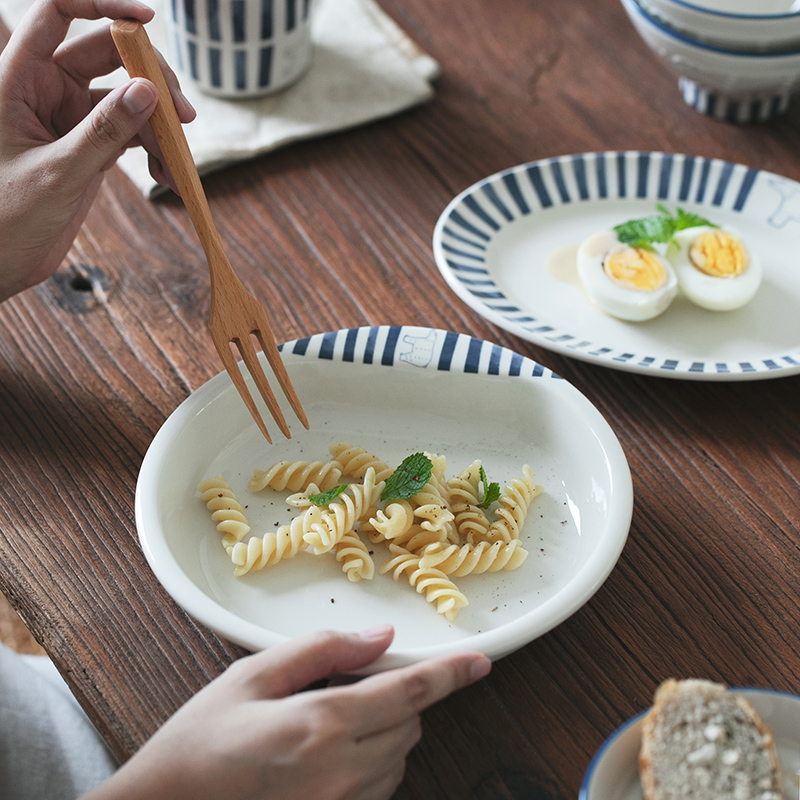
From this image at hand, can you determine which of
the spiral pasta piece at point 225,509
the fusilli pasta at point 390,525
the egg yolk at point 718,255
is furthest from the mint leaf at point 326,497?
the egg yolk at point 718,255

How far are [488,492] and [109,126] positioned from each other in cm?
84

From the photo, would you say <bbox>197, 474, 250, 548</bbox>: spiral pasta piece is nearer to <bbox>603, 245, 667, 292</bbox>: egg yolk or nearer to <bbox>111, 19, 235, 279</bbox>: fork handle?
<bbox>111, 19, 235, 279</bbox>: fork handle

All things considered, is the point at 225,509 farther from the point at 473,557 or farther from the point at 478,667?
the point at 478,667

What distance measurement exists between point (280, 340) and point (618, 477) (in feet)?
2.46

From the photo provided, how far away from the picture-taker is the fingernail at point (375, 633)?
41.0 inches

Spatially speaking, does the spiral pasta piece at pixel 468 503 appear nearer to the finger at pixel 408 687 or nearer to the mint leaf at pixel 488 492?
the mint leaf at pixel 488 492

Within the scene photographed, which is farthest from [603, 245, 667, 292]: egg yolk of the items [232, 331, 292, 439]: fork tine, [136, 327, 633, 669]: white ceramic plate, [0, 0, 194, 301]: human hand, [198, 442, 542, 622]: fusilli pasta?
[0, 0, 194, 301]: human hand

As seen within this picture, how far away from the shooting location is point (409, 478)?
1293 millimetres

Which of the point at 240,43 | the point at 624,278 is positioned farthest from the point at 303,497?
the point at 240,43

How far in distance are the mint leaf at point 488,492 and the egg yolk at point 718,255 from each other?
745mm

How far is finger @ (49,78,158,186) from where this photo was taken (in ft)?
4.26

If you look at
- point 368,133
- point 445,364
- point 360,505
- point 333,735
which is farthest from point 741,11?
point 333,735

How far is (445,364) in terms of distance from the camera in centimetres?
147

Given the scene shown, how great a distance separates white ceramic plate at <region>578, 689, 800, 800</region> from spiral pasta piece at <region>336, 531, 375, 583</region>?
0.42 meters
